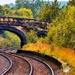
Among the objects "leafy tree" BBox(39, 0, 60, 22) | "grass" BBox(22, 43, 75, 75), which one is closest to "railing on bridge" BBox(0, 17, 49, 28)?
"leafy tree" BBox(39, 0, 60, 22)

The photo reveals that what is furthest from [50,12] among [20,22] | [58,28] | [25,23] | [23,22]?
[58,28]

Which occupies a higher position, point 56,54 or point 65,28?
point 65,28

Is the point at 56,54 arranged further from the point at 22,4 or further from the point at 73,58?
the point at 22,4

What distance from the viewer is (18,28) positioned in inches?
1785

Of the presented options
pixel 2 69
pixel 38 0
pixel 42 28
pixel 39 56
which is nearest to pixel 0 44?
pixel 42 28

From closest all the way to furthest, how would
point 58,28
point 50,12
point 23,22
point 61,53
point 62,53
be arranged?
point 62,53
point 61,53
point 58,28
point 23,22
point 50,12

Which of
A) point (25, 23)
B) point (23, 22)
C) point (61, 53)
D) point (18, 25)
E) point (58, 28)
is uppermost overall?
point (58, 28)

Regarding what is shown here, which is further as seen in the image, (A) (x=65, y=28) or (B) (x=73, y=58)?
(A) (x=65, y=28)

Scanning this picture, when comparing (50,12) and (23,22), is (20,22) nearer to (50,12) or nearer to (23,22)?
(23,22)

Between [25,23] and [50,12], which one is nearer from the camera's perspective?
[25,23]

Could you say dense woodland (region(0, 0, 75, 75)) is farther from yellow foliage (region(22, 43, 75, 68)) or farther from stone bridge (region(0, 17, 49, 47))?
stone bridge (region(0, 17, 49, 47))

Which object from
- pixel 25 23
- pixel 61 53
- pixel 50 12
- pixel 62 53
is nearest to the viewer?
pixel 62 53

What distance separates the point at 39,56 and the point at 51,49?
6.81ft

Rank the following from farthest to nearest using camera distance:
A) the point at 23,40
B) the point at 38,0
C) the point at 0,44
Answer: the point at 38,0 → the point at 0,44 → the point at 23,40
